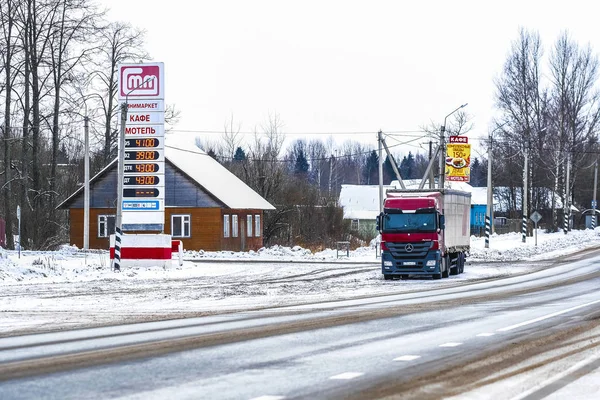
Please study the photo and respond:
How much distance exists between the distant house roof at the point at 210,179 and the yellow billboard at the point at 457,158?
13.7 meters

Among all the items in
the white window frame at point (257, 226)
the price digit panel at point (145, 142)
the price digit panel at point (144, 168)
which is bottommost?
the white window frame at point (257, 226)

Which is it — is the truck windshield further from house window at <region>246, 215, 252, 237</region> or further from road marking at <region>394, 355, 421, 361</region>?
house window at <region>246, 215, 252, 237</region>

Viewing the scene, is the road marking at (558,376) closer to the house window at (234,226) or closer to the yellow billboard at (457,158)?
the yellow billboard at (457,158)

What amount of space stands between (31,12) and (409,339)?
43.4 m

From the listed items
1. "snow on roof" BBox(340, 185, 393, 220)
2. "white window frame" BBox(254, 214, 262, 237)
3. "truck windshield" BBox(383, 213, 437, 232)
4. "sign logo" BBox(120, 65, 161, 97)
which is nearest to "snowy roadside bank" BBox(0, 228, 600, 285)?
"sign logo" BBox(120, 65, 161, 97)

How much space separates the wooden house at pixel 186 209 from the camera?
6612 centimetres

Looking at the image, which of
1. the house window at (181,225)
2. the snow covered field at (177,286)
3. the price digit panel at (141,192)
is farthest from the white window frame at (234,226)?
the price digit panel at (141,192)

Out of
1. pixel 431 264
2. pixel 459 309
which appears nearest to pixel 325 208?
pixel 431 264

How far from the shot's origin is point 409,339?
50.4 ft

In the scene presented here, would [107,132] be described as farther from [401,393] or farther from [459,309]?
[401,393]

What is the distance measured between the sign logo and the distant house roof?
20740 mm

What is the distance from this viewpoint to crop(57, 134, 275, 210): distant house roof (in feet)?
219

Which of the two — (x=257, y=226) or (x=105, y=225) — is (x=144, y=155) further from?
(x=257, y=226)

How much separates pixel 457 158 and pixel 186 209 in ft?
56.9
